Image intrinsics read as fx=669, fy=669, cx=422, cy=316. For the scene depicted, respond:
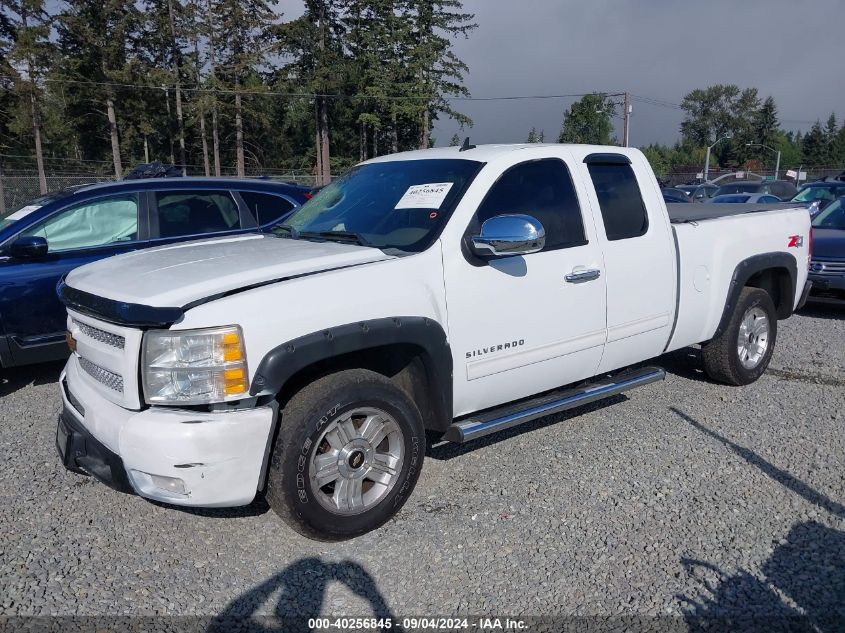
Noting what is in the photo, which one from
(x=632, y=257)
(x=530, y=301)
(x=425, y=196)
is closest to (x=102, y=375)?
(x=425, y=196)

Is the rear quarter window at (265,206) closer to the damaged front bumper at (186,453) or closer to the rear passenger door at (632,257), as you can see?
the rear passenger door at (632,257)

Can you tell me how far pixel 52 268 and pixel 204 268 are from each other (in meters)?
3.14

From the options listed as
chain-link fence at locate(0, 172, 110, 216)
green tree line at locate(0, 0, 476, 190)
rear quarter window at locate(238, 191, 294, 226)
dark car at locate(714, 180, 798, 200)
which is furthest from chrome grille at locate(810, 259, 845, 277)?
green tree line at locate(0, 0, 476, 190)

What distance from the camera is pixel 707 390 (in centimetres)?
570

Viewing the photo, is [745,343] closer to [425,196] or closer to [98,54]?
[425,196]

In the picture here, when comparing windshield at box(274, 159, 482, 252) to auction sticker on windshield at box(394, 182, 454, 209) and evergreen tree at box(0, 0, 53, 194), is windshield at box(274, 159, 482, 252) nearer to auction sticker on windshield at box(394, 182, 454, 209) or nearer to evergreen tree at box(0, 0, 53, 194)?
auction sticker on windshield at box(394, 182, 454, 209)

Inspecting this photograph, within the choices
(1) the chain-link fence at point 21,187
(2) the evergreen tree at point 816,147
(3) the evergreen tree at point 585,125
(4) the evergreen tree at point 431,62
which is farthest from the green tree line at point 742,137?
(1) the chain-link fence at point 21,187

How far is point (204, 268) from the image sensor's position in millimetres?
3324

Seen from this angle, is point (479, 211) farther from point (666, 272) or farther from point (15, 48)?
point (15, 48)

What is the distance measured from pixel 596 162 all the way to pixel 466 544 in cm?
263

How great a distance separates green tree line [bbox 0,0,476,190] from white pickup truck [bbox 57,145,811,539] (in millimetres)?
35584

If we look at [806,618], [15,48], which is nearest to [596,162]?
[806,618]

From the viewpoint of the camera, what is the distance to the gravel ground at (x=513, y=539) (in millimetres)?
2943

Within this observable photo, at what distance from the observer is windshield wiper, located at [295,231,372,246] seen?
3.80 meters
